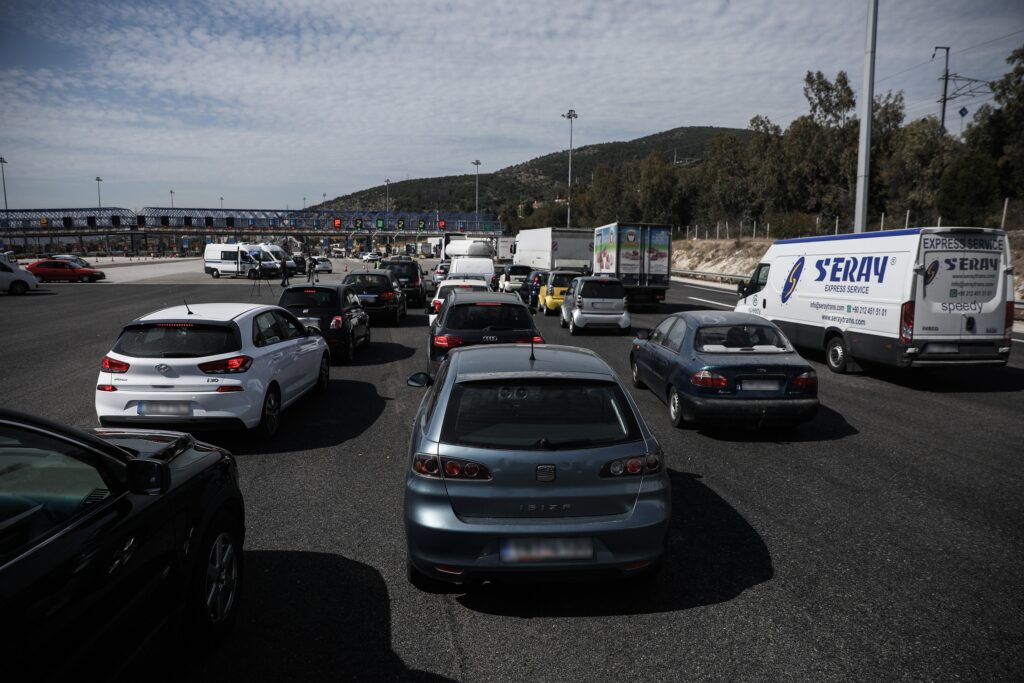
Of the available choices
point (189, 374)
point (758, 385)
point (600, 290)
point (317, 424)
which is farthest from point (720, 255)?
point (189, 374)

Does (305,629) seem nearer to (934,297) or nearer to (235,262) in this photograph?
(934,297)

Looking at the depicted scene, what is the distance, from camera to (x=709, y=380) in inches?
306

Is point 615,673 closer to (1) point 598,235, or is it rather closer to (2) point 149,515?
(2) point 149,515

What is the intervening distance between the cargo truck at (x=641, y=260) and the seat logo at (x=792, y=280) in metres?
9.94

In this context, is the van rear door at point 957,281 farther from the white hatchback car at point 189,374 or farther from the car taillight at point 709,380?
the white hatchback car at point 189,374

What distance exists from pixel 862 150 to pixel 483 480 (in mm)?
20472

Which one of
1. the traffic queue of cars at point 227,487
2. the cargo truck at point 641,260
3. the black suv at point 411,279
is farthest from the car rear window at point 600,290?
the traffic queue of cars at point 227,487

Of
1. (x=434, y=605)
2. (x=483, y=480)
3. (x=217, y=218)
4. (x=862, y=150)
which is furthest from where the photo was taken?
(x=217, y=218)

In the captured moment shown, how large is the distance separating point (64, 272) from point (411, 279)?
2952 centimetres

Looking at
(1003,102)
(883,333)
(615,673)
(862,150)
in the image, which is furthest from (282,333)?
(1003,102)

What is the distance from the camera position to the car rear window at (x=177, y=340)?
23.5 feet

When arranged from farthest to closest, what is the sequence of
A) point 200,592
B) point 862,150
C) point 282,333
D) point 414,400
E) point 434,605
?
point 862,150, point 414,400, point 282,333, point 434,605, point 200,592

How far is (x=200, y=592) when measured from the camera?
341cm

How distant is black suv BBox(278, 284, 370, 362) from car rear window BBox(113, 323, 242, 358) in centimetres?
523
